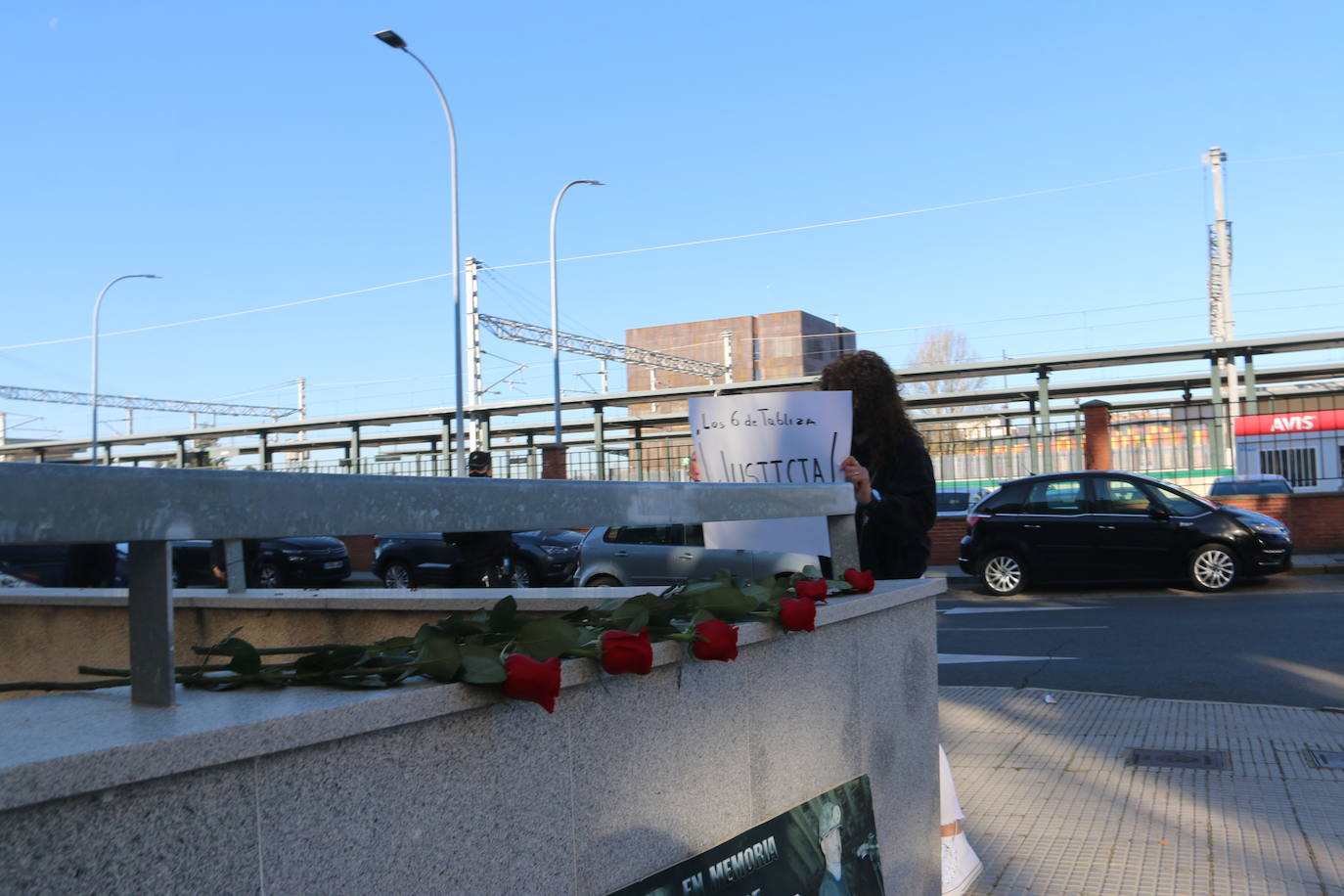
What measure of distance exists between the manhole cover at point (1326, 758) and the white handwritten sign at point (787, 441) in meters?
3.60

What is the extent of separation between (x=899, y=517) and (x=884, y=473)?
239 mm

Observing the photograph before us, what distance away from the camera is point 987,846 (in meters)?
4.61

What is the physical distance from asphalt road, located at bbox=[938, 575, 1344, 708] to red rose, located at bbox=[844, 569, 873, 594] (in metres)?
5.85

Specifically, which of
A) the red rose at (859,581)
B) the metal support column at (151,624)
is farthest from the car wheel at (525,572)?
the metal support column at (151,624)

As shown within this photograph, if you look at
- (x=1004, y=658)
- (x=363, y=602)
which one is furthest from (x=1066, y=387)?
(x=363, y=602)

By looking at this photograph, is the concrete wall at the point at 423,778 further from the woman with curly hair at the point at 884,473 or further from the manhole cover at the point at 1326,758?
the manhole cover at the point at 1326,758

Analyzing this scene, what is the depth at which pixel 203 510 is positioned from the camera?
153 cm

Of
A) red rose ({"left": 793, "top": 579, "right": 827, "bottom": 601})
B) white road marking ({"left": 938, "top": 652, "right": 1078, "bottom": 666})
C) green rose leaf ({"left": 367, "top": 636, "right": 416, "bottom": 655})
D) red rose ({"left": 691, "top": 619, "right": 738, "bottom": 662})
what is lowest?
white road marking ({"left": 938, "top": 652, "right": 1078, "bottom": 666})

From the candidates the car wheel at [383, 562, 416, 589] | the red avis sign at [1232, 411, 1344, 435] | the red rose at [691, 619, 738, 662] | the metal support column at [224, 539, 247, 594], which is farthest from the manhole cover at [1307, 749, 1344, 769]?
the red avis sign at [1232, 411, 1344, 435]

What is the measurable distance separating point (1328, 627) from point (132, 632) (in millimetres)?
12099

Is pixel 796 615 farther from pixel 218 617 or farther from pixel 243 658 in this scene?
pixel 218 617

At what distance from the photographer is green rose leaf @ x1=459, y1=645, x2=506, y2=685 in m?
1.80

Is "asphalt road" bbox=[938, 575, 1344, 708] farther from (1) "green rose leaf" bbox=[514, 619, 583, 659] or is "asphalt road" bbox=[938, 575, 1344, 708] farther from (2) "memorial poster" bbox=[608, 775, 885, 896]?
(1) "green rose leaf" bbox=[514, 619, 583, 659]

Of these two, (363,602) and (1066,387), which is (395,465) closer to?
(1066,387)
